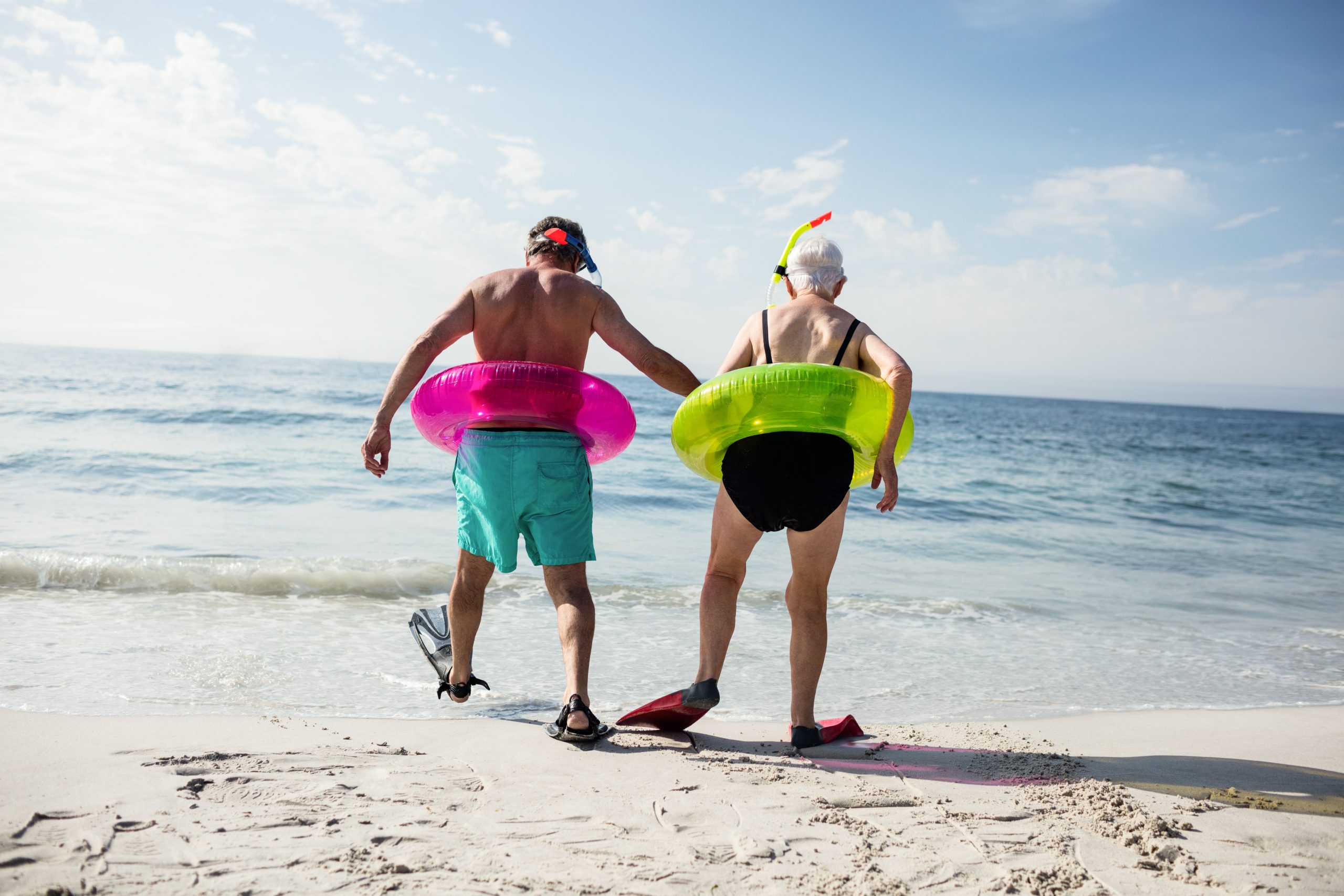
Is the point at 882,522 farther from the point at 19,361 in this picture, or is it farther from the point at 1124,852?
the point at 19,361

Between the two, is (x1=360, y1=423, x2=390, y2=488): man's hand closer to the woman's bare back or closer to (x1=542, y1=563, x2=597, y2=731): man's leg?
(x1=542, y1=563, x2=597, y2=731): man's leg

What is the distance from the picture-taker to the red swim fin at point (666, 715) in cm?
332

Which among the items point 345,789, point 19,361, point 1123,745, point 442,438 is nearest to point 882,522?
point 1123,745

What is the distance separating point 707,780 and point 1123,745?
188 cm

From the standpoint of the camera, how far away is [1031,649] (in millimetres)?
5359

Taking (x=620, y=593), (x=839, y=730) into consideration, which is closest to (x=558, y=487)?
(x=839, y=730)

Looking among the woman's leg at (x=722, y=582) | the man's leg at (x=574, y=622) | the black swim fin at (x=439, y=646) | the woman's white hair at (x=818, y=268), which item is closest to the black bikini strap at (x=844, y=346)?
the woman's white hair at (x=818, y=268)

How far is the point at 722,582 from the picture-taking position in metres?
3.36

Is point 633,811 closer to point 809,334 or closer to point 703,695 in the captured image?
point 703,695

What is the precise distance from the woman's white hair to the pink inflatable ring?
0.87 meters

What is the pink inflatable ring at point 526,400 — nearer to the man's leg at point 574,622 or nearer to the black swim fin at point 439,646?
the man's leg at point 574,622

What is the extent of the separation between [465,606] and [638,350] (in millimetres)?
1251

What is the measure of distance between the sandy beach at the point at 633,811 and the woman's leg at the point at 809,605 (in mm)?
240

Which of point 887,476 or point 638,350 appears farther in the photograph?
point 638,350
